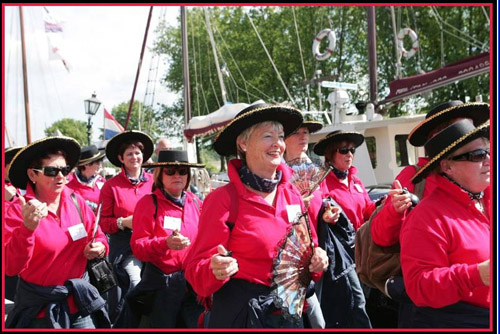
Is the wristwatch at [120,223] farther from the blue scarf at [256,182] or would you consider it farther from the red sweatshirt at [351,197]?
the blue scarf at [256,182]

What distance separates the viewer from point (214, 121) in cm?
1588

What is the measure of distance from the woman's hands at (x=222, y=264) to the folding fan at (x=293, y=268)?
294 millimetres

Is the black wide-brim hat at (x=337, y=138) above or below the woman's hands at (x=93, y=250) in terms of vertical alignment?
above

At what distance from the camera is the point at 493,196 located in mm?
2600

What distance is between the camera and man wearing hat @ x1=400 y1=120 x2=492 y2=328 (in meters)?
2.46

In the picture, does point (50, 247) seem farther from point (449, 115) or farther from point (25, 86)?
point (25, 86)

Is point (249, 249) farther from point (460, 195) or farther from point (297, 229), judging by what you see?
point (460, 195)

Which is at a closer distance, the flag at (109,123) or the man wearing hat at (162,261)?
the man wearing hat at (162,261)

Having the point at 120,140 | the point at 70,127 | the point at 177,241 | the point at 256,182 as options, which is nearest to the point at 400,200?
the point at 256,182

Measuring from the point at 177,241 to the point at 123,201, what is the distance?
1.93 metres

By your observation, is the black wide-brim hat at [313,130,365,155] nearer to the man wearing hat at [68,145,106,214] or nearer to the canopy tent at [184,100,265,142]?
the man wearing hat at [68,145,106,214]

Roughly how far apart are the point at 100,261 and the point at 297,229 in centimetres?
187

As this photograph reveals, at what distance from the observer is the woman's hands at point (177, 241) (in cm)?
432

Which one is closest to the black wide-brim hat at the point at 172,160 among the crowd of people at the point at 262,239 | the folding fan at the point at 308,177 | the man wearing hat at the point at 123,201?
the crowd of people at the point at 262,239
